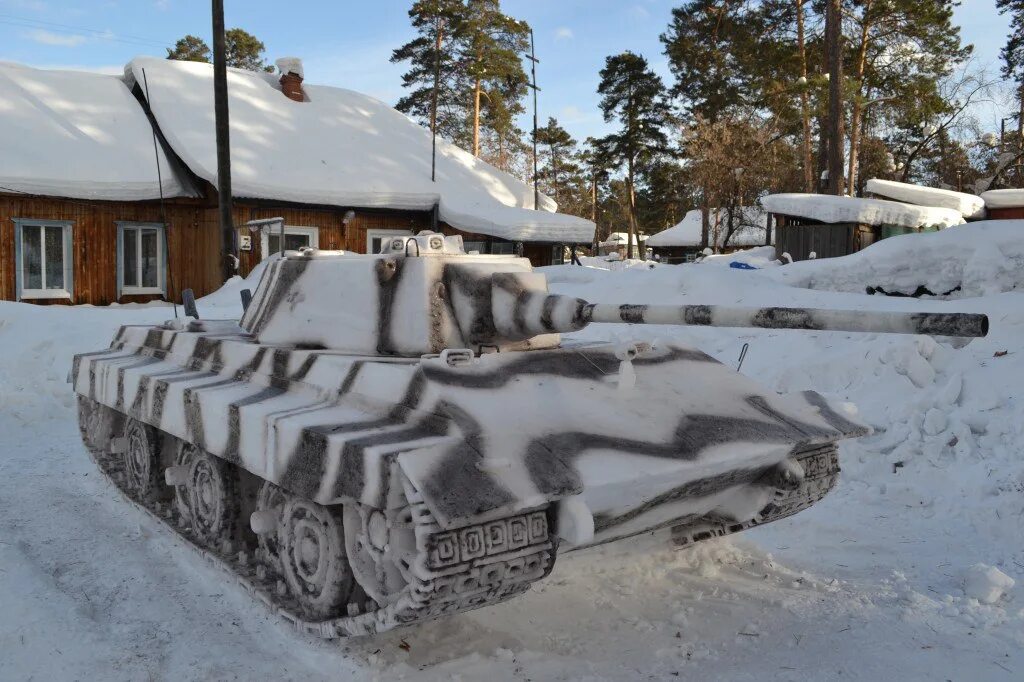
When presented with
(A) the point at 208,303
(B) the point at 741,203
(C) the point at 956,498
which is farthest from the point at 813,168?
(C) the point at 956,498

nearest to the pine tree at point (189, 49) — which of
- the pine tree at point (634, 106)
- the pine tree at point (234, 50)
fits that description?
the pine tree at point (234, 50)

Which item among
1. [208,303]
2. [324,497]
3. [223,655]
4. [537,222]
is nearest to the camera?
[324,497]

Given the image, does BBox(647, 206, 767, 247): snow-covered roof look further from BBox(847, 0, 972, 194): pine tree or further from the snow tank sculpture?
the snow tank sculpture

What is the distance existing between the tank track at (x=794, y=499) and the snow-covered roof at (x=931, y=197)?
21.9 meters

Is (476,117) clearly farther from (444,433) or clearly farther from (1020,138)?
(444,433)

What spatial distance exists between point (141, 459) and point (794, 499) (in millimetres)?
4323

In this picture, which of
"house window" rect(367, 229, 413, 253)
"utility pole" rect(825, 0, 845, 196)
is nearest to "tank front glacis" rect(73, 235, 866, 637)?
"house window" rect(367, 229, 413, 253)

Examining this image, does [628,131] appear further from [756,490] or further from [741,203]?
[756,490]

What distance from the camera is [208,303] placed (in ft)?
42.2

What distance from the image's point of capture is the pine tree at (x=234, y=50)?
38.8 meters

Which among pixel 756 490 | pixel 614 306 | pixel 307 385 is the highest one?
pixel 614 306

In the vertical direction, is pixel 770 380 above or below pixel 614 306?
below

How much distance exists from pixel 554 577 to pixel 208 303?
9.64 meters

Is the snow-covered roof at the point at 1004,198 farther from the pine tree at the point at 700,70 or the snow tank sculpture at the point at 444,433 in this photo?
the snow tank sculpture at the point at 444,433
